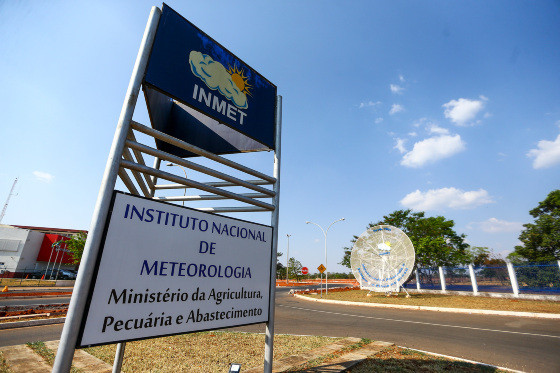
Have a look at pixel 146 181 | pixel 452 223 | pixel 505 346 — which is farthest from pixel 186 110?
pixel 452 223

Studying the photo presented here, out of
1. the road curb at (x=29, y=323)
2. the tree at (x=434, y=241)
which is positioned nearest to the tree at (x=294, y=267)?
the tree at (x=434, y=241)

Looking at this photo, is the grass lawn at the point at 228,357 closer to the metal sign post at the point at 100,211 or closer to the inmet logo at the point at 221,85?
the metal sign post at the point at 100,211

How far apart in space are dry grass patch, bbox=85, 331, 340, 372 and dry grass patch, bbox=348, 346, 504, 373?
62.8 inches

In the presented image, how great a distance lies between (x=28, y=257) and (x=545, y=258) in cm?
7542

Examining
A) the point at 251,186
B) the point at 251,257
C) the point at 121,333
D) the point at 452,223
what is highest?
the point at 452,223

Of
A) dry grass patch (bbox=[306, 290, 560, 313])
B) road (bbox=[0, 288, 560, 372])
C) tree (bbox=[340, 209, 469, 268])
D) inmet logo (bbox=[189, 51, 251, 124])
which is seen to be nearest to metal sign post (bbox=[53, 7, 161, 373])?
inmet logo (bbox=[189, 51, 251, 124])

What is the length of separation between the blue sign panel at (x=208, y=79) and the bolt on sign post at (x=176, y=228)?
0.04 feet

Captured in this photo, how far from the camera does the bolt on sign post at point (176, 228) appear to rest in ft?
5.97

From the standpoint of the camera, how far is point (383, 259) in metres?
21.3

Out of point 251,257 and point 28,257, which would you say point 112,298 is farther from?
point 28,257

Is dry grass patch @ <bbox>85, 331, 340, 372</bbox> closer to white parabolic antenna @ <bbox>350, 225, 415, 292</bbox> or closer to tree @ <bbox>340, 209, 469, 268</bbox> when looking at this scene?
white parabolic antenna @ <bbox>350, 225, 415, 292</bbox>

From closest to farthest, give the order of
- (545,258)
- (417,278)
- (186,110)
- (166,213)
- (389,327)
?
(166,213) < (186,110) < (389,327) < (417,278) < (545,258)

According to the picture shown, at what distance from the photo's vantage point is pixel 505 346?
7.02 metres

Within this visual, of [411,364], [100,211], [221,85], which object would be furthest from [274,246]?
[411,364]
